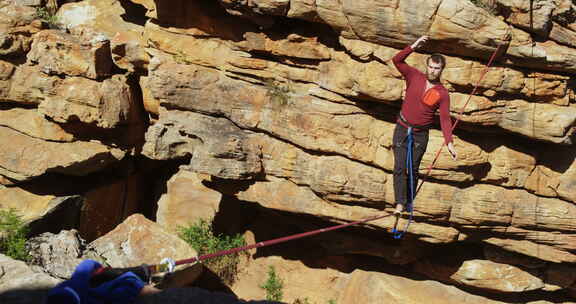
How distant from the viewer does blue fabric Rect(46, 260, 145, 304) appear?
17.8 feet

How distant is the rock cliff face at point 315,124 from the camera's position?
29.9 feet

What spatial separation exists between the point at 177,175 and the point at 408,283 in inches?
221

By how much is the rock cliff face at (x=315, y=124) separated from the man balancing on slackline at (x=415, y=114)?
1360 millimetres

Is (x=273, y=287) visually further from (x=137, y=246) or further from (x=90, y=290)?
(x=90, y=290)

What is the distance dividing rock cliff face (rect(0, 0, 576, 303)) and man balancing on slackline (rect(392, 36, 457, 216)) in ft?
4.46

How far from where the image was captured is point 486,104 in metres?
9.23

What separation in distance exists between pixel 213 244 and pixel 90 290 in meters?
7.10

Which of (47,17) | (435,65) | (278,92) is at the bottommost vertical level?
(278,92)

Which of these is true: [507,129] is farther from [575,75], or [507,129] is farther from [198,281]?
[198,281]

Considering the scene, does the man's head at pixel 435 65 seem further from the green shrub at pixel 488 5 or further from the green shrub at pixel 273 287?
the green shrub at pixel 273 287

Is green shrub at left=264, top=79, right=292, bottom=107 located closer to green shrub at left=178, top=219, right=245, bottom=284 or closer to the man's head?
the man's head

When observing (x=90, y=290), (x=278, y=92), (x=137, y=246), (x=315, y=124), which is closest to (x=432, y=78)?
(x=315, y=124)

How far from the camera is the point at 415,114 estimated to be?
7895mm

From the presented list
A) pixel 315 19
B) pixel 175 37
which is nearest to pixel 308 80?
pixel 315 19
